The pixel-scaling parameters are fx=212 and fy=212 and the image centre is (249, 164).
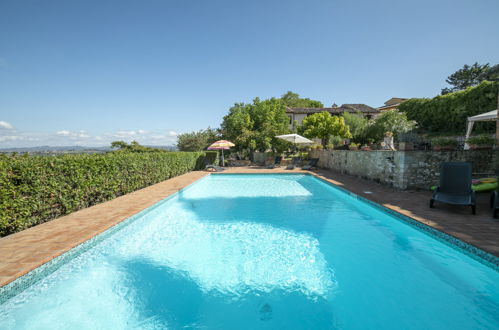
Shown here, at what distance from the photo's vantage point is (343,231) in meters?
5.50

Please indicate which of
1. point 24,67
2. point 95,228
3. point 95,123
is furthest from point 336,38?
point 95,123

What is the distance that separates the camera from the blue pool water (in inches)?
107

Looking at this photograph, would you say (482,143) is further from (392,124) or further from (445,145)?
(392,124)

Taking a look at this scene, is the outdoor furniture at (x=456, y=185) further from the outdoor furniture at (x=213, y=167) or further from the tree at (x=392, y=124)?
the tree at (x=392, y=124)

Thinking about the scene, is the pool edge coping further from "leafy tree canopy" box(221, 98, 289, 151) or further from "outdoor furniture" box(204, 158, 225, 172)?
"leafy tree canopy" box(221, 98, 289, 151)

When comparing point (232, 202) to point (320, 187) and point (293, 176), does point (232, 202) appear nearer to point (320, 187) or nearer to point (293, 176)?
point (320, 187)

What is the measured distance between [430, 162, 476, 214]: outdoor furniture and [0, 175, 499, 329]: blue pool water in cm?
138

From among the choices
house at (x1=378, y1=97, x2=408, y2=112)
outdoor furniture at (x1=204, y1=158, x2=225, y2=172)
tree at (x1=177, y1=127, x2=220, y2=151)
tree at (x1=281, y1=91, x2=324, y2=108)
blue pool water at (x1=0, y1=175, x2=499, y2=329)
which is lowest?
blue pool water at (x1=0, y1=175, x2=499, y2=329)

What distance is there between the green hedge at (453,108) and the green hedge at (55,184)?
28848 mm

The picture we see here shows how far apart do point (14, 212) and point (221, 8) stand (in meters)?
12.7

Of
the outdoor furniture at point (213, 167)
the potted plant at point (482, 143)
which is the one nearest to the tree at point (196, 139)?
the outdoor furniture at point (213, 167)

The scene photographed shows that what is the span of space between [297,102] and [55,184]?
194 feet

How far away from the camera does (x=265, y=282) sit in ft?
11.4

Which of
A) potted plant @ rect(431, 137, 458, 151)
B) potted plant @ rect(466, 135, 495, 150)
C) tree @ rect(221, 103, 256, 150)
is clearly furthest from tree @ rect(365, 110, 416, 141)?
potted plant @ rect(431, 137, 458, 151)
